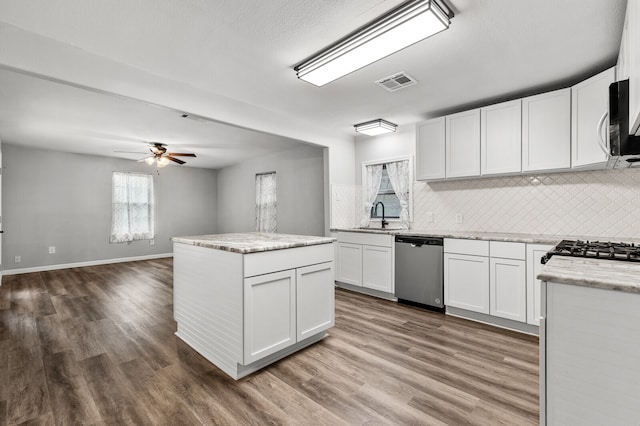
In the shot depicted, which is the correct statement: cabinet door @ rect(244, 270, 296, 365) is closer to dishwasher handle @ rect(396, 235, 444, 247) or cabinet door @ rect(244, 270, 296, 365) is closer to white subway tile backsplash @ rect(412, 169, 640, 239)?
dishwasher handle @ rect(396, 235, 444, 247)

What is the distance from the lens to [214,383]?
205 centimetres

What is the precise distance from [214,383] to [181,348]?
727mm

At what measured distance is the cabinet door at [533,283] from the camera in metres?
2.73

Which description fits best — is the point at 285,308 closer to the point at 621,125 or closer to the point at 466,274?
the point at 466,274

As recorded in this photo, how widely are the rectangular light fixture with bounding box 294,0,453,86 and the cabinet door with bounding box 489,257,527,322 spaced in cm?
226

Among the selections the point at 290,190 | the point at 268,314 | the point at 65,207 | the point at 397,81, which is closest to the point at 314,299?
the point at 268,314

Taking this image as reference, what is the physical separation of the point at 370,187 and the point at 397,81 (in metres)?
2.14

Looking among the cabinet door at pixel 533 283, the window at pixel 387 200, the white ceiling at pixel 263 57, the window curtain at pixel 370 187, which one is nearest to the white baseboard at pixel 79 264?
the white ceiling at pixel 263 57

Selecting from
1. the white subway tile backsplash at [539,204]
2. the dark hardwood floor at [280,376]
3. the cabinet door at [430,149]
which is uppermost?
the cabinet door at [430,149]

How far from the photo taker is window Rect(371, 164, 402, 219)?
179 inches

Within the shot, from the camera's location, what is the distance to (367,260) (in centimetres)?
411

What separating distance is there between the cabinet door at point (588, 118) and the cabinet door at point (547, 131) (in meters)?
0.05

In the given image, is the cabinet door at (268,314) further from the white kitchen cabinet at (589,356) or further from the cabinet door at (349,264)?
the cabinet door at (349,264)

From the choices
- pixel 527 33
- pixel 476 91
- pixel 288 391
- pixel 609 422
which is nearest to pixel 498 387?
pixel 609 422
